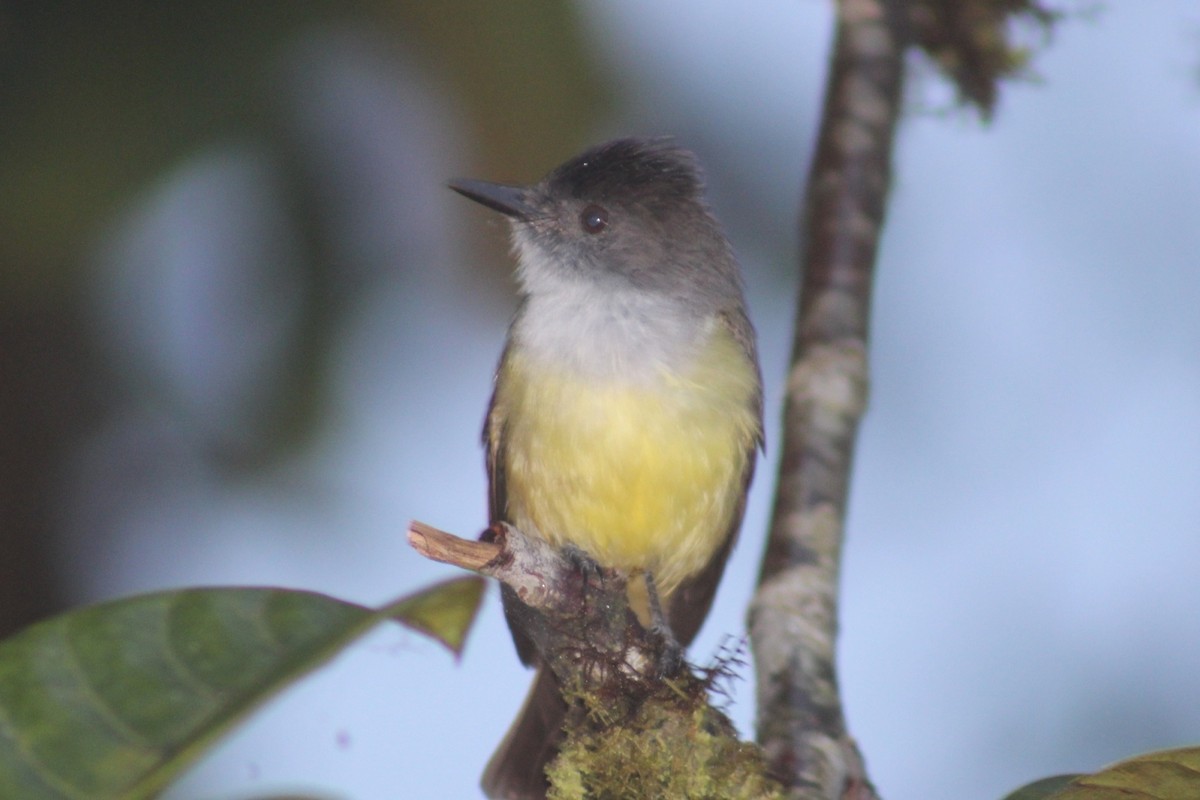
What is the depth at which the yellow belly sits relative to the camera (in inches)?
117

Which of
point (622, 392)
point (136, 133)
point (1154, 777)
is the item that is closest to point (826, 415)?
point (622, 392)

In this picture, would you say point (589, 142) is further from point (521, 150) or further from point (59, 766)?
point (59, 766)

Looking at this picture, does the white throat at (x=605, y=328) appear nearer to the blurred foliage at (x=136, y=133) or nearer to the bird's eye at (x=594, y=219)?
the bird's eye at (x=594, y=219)

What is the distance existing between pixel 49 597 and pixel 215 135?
4.94ft

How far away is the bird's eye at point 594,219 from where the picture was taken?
140 inches

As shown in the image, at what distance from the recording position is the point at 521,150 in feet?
14.7

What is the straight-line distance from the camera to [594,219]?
11.7ft

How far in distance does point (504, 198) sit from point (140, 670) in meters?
1.93

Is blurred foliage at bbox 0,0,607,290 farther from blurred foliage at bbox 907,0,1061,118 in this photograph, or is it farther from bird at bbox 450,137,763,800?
blurred foliage at bbox 907,0,1061,118

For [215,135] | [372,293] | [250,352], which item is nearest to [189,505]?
[250,352]

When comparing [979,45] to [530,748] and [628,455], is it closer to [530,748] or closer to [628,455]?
[628,455]

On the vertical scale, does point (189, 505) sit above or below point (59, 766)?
above

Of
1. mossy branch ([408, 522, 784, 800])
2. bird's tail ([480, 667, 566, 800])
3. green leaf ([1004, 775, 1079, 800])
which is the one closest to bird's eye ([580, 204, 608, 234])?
bird's tail ([480, 667, 566, 800])

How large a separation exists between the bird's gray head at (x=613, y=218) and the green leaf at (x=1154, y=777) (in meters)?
1.84
